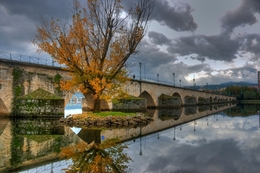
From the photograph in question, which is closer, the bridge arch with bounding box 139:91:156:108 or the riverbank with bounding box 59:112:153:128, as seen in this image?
the riverbank with bounding box 59:112:153:128

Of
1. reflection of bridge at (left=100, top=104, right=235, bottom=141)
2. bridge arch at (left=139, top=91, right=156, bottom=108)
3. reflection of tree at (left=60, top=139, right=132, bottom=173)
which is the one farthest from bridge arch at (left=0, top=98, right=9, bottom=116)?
bridge arch at (left=139, top=91, right=156, bottom=108)

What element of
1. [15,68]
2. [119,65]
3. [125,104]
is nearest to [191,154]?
[119,65]

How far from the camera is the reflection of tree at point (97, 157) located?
698 cm

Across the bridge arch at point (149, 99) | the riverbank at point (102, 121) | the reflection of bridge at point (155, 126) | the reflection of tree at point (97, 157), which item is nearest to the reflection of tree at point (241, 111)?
the reflection of bridge at point (155, 126)

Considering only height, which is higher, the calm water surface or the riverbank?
the riverbank

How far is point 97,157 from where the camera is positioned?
826 cm

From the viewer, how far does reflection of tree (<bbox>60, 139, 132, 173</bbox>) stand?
6.98 meters

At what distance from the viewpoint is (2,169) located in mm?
7203

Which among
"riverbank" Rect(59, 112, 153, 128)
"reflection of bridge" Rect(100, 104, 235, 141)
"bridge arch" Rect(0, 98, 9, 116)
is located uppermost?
"bridge arch" Rect(0, 98, 9, 116)

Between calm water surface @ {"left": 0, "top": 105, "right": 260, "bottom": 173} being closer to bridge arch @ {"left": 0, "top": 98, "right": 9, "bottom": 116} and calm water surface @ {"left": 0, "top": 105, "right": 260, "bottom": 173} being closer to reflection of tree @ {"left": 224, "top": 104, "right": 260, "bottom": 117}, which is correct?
bridge arch @ {"left": 0, "top": 98, "right": 9, "bottom": 116}

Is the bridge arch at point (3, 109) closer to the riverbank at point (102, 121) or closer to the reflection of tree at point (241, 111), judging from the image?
the riverbank at point (102, 121)

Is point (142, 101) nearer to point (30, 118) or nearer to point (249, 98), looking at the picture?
point (30, 118)

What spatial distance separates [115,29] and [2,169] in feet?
49.4

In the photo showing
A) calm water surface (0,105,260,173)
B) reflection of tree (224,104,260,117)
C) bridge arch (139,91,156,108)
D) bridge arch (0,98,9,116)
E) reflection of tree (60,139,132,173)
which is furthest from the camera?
bridge arch (139,91,156,108)
